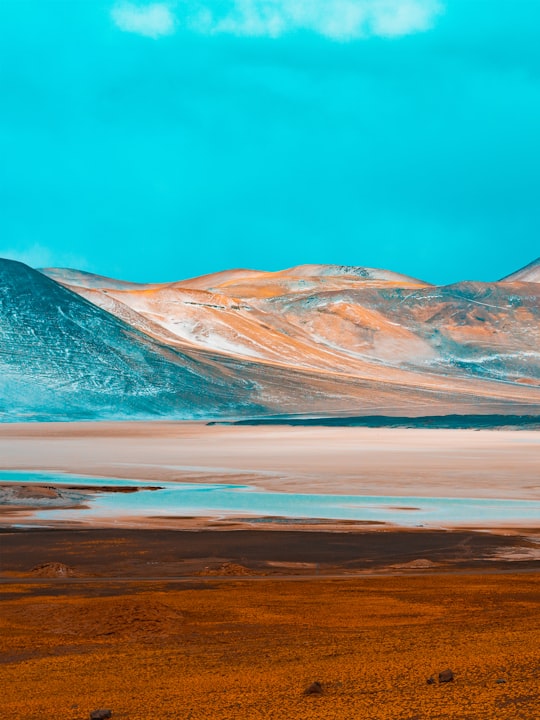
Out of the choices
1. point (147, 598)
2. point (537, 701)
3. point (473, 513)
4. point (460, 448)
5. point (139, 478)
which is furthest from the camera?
point (460, 448)

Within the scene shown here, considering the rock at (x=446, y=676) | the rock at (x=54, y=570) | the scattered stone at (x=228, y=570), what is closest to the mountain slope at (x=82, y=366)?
the rock at (x=54, y=570)

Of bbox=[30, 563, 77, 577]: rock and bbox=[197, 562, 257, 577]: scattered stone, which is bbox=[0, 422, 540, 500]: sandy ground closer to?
bbox=[197, 562, 257, 577]: scattered stone

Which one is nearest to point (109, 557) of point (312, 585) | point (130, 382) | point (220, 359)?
point (312, 585)

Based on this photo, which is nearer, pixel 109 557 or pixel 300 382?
pixel 109 557

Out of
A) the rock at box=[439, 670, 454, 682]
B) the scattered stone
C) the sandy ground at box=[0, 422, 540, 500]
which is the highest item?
the rock at box=[439, 670, 454, 682]

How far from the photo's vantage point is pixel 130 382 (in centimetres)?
14112

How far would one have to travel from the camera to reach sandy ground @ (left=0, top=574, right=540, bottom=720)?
704 cm

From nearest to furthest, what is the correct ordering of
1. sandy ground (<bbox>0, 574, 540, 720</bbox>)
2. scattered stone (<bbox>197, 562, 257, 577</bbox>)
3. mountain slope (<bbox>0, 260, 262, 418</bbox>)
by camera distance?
1. sandy ground (<bbox>0, 574, 540, 720</bbox>)
2. scattered stone (<bbox>197, 562, 257, 577</bbox>)
3. mountain slope (<bbox>0, 260, 262, 418</bbox>)

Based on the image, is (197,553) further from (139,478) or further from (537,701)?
(139,478)

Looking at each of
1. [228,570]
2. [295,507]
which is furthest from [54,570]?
[295,507]

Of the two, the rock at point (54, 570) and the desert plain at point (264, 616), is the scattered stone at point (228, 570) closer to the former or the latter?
the desert plain at point (264, 616)

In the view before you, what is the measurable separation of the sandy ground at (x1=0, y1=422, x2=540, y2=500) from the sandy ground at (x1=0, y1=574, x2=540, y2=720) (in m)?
19.6

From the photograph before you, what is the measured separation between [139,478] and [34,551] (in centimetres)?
2036

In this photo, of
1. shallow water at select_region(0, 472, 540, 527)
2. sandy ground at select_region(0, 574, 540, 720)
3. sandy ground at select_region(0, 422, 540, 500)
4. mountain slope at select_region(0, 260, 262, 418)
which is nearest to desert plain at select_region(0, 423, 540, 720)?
sandy ground at select_region(0, 574, 540, 720)
